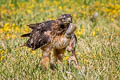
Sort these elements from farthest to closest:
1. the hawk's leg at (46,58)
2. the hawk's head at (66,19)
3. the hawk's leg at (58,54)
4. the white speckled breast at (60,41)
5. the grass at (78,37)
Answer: the hawk's leg at (58,54), the hawk's leg at (46,58), the white speckled breast at (60,41), the hawk's head at (66,19), the grass at (78,37)

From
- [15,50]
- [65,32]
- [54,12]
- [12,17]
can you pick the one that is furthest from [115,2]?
[65,32]

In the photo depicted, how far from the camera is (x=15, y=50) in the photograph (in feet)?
21.0

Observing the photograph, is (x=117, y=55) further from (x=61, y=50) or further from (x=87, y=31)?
(x=87, y=31)

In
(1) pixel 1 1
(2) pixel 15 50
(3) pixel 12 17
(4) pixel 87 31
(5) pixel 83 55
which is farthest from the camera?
(1) pixel 1 1

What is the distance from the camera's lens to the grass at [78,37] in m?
4.79

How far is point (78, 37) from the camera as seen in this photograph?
25.5 ft

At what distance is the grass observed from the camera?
189 inches

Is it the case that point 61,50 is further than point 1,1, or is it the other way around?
point 1,1

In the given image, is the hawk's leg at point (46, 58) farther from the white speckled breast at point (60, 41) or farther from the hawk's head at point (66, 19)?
the hawk's head at point (66, 19)

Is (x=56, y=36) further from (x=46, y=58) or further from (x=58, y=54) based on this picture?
(x=58, y=54)

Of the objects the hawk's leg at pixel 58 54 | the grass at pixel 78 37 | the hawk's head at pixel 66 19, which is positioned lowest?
the grass at pixel 78 37

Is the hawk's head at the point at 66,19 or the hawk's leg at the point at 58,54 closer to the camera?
the hawk's head at the point at 66,19

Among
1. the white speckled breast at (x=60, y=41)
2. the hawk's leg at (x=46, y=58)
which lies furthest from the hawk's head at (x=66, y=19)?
the hawk's leg at (x=46, y=58)

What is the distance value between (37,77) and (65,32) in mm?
806
